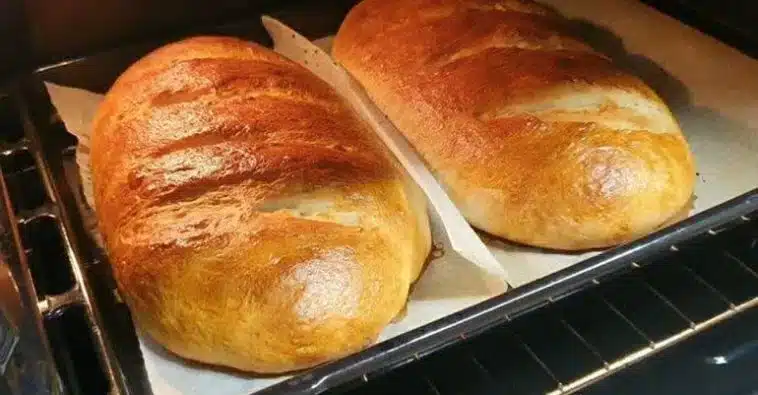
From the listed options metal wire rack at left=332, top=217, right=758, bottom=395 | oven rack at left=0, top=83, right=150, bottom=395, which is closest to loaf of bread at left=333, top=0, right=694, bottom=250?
metal wire rack at left=332, top=217, right=758, bottom=395

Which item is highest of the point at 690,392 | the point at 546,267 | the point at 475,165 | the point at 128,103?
the point at 128,103

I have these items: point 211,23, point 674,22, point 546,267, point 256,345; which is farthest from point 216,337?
point 674,22

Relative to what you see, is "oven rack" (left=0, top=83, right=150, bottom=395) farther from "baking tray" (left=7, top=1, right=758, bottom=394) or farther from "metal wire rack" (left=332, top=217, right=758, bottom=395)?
"metal wire rack" (left=332, top=217, right=758, bottom=395)

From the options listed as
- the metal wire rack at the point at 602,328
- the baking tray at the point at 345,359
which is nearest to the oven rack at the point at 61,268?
the baking tray at the point at 345,359

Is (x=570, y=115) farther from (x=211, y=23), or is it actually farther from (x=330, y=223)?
(x=211, y=23)

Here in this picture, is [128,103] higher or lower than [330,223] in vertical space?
higher

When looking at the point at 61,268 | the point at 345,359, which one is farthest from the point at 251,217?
the point at 61,268

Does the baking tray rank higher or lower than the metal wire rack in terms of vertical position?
higher

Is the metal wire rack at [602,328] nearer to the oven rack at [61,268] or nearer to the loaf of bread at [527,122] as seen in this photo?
the loaf of bread at [527,122]
